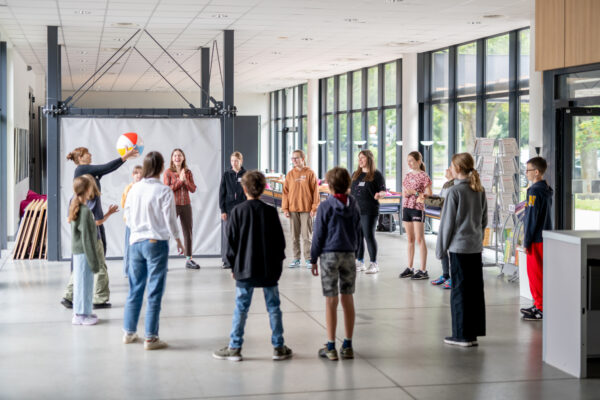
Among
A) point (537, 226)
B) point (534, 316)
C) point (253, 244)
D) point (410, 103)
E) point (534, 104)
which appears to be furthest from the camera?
point (410, 103)

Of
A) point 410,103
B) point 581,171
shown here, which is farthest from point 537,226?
point 410,103

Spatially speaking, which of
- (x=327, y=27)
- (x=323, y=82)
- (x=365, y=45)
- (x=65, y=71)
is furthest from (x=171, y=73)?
(x=327, y=27)

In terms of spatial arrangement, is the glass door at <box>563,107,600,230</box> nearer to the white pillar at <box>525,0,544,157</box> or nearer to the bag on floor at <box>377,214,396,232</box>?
the white pillar at <box>525,0,544,157</box>

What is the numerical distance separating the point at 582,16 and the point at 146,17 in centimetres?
647

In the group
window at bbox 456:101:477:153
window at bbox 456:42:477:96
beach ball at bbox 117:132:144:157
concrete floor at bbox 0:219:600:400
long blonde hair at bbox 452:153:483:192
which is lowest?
concrete floor at bbox 0:219:600:400

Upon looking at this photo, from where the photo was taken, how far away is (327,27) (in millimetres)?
13172

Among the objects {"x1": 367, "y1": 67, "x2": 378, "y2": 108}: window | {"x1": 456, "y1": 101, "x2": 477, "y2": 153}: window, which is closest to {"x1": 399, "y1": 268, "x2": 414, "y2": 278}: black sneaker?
Answer: {"x1": 456, "y1": 101, "x2": 477, "y2": 153}: window

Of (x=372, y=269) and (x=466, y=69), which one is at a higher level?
(x=466, y=69)

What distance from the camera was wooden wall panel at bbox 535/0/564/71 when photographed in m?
8.56

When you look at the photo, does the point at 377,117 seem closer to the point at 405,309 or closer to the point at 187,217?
the point at 187,217

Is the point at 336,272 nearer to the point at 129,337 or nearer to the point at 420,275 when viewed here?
the point at 129,337

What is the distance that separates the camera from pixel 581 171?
839 centimetres

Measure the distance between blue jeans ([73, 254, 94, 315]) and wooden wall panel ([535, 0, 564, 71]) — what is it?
17.6 feet

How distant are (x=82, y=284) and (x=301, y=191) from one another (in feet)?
13.8
